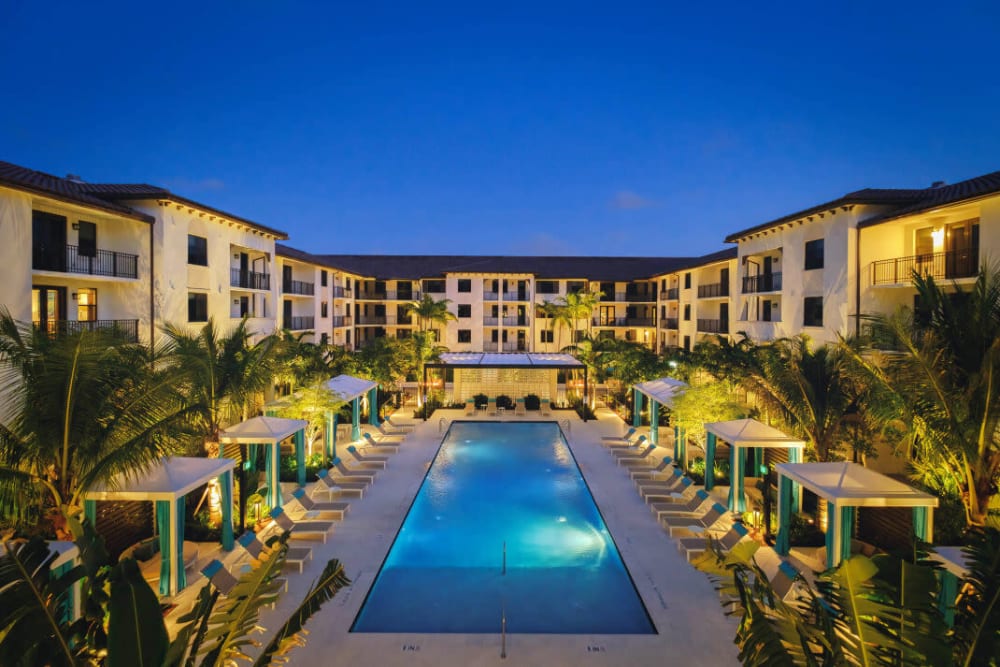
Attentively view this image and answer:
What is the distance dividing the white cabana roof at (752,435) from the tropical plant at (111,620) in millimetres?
13003

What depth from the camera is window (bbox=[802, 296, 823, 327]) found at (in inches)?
898

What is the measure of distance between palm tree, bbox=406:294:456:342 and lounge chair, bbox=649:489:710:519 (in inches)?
1165

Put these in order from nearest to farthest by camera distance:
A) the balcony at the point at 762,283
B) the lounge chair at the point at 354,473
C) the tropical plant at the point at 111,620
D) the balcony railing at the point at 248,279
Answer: the tropical plant at the point at 111,620, the lounge chair at the point at 354,473, the balcony at the point at 762,283, the balcony railing at the point at 248,279

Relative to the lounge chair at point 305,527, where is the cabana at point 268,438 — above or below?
above

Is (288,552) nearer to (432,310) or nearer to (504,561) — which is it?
(504,561)

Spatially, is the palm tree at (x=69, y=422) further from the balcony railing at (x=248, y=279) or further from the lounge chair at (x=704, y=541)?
the balcony railing at (x=248, y=279)

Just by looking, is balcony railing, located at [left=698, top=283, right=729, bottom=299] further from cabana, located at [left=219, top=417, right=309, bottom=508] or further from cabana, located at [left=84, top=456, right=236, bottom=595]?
cabana, located at [left=84, top=456, right=236, bottom=595]

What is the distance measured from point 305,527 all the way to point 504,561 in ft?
16.3

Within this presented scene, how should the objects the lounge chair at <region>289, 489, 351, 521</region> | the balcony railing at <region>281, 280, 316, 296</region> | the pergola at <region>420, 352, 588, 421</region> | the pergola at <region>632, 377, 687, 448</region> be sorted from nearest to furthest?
1. the lounge chair at <region>289, 489, 351, 521</region>
2. the pergola at <region>632, 377, 687, 448</region>
3. the pergola at <region>420, 352, 588, 421</region>
4. the balcony railing at <region>281, 280, 316, 296</region>

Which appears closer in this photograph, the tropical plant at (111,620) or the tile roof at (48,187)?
the tropical plant at (111,620)

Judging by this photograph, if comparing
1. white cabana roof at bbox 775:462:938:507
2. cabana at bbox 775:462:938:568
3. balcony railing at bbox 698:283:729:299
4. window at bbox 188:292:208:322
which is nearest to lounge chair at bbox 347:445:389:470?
window at bbox 188:292:208:322

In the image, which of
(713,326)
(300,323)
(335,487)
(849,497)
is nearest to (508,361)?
(713,326)

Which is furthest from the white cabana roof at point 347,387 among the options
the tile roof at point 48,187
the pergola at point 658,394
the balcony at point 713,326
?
the balcony at point 713,326

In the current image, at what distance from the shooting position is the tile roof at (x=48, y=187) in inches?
579
